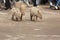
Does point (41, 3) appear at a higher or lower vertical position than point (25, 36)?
lower

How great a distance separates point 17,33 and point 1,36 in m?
0.69

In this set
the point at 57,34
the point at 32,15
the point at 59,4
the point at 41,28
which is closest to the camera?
the point at 57,34

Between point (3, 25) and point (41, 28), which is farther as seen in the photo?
point (3, 25)

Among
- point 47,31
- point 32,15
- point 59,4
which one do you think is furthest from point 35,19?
point 59,4

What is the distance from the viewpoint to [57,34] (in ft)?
28.8

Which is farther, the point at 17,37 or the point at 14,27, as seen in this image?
the point at 14,27

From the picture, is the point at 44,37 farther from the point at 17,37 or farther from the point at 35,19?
the point at 35,19

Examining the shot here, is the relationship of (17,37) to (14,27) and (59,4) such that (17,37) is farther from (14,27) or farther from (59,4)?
(59,4)

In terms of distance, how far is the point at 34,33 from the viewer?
29.4 ft

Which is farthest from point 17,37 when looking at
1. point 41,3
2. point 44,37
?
point 41,3

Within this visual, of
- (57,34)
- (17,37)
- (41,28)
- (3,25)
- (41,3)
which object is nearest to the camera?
(17,37)

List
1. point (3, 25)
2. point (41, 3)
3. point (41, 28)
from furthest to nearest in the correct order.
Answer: point (41, 3) → point (3, 25) → point (41, 28)

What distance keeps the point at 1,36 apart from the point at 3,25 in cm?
221

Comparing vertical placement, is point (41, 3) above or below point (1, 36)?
below
